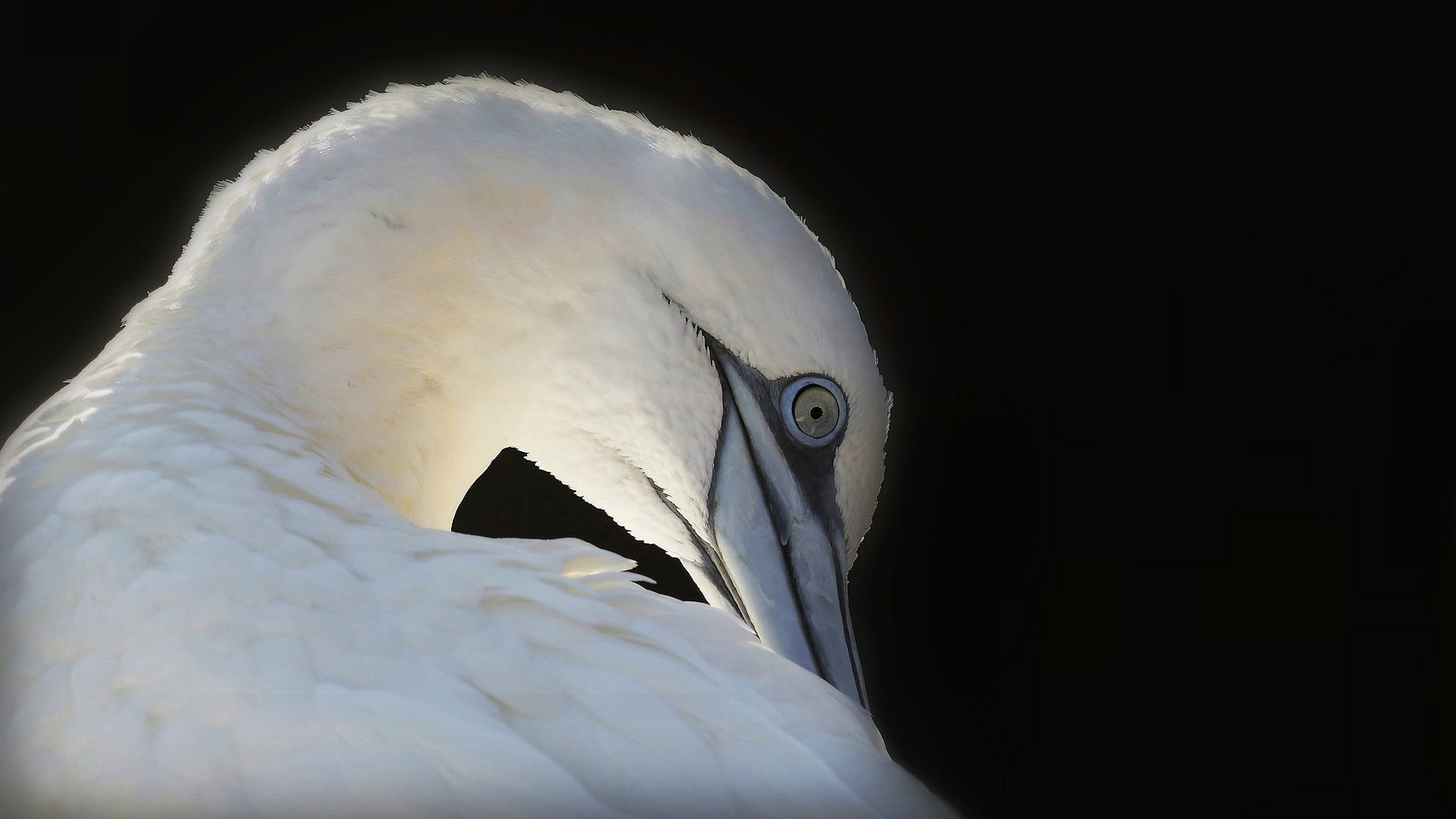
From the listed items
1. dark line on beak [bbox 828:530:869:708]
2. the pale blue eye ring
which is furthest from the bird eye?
dark line on beak [bbox 828:530:869:708]

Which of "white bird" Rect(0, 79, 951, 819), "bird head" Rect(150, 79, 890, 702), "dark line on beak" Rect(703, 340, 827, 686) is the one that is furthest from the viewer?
"dark line on beak" Rect(703, 340, 827, 686)

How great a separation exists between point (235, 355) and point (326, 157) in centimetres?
28

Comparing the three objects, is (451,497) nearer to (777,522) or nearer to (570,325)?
(570,325)

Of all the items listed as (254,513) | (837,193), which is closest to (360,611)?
(254,513)

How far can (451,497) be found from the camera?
1.55 meters

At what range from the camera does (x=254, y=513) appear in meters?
0.90

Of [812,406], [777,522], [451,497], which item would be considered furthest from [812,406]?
[451,497]

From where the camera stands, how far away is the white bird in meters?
0.74

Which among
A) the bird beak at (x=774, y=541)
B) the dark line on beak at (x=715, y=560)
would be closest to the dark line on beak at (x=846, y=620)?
the bird beak at (x=774, y=541)

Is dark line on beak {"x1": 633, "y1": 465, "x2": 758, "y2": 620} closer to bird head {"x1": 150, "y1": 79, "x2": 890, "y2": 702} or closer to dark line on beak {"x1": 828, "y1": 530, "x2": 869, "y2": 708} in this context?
bird head {"x1": 150, "y1": 79, "x2": 890, "y2": 702}

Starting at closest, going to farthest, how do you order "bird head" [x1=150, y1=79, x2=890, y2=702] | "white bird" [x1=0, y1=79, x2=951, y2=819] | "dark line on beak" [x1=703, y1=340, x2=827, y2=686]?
"white bird" [x1=0, y1=79, x2=951, y2=819], "bird head" [x1=150, y1=79, x2=890, y2=702], "dark line on beak" [x1=703, y1=340, x2=827, y2=686]

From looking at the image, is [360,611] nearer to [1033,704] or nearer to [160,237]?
[160,237]

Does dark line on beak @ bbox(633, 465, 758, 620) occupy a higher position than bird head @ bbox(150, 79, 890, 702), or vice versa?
bird head @ bbox(150, 79, 890, 702)

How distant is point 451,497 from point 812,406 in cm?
50
